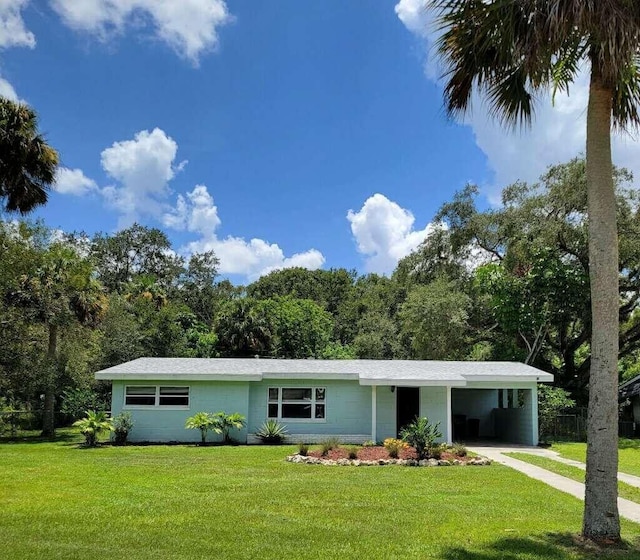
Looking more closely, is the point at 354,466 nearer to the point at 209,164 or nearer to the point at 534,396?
the point at 534,396

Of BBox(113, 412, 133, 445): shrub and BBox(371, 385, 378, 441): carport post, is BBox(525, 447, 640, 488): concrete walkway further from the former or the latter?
BBox(113, 412, 133, 445): shrub

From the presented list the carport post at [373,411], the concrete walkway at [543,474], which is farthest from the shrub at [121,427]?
the concrete walkway at [543,474]

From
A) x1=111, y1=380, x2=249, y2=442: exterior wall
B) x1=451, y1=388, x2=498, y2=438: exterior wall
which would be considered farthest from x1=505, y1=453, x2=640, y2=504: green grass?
x1=111, y1=380, x2=249, y2=442: exterior wall

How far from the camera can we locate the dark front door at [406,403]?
71.7 ft

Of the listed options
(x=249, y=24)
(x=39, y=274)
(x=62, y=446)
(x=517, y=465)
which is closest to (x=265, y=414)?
(x=62, y=446)

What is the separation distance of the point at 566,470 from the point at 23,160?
52.2ft

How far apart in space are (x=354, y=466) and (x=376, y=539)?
7.30 metres

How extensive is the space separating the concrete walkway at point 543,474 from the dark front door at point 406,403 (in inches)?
121

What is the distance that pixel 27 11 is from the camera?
15711 millimetres

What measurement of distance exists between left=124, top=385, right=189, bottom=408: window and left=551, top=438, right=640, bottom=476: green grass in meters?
12.6

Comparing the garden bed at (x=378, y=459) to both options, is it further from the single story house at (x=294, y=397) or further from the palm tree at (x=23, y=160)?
the palm tree at (x=23, y=160)

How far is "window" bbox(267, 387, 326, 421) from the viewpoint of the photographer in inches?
822

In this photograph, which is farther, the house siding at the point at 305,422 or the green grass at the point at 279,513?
the house siding at the point at 305,422

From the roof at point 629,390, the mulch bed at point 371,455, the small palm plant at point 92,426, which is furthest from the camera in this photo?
the roof at point 629,390
